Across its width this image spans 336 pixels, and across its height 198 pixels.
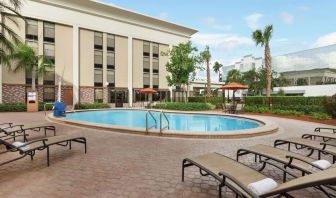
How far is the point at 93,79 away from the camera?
1244 inches

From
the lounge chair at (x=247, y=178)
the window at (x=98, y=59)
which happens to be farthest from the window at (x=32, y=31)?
the lounge chair at (x=247, y=178)

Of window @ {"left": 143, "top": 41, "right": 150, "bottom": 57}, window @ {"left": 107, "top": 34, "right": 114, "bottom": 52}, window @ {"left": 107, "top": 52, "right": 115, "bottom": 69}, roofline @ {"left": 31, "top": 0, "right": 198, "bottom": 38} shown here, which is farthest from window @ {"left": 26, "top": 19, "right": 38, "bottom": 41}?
window @ {"left": 143, "top": 41, "right": 150, "bottom": 57}

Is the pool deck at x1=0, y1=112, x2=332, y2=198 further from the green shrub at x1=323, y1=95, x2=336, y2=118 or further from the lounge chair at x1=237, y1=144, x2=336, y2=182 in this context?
the green shrub at x1=323, y1=95, x2=336, y2=118

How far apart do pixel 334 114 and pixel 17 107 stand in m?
26.2

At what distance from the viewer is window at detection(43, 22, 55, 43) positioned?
91.0ft

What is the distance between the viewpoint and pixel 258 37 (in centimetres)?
2544

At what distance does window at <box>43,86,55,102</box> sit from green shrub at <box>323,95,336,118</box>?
27.1 meters

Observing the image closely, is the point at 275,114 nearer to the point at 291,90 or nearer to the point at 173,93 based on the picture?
the point at 173,93

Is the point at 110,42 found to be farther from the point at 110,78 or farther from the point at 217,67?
the point at 217,67

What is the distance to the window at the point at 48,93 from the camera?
27.8 meters

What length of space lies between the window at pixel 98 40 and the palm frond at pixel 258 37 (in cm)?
1953

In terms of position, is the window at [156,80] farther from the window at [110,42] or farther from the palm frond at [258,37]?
the palm frond at [258,37]

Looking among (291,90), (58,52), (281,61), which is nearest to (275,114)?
(58,52)

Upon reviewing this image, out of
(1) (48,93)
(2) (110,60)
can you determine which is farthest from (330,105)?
(1) (48,93)
